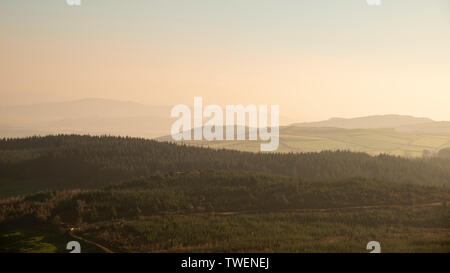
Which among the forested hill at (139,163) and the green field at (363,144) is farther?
the green field at (363,144)

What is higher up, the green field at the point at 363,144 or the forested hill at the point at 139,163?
the green field at the point at 363,144

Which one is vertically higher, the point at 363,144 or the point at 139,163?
the point at 363,144

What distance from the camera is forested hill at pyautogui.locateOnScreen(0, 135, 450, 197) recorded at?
7575 centimetres

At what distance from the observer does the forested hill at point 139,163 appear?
7575cm

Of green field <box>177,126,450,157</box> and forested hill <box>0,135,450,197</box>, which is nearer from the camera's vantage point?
forested hill <box>0,135,450,197</box>

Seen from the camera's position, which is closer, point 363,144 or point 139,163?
point 139,163

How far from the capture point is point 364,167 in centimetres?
10431

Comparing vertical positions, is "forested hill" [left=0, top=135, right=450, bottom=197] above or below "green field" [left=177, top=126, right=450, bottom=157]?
below

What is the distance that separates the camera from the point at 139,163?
86000mm

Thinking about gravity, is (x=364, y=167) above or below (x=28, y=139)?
below

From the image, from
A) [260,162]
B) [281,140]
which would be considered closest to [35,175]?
[260,162]
